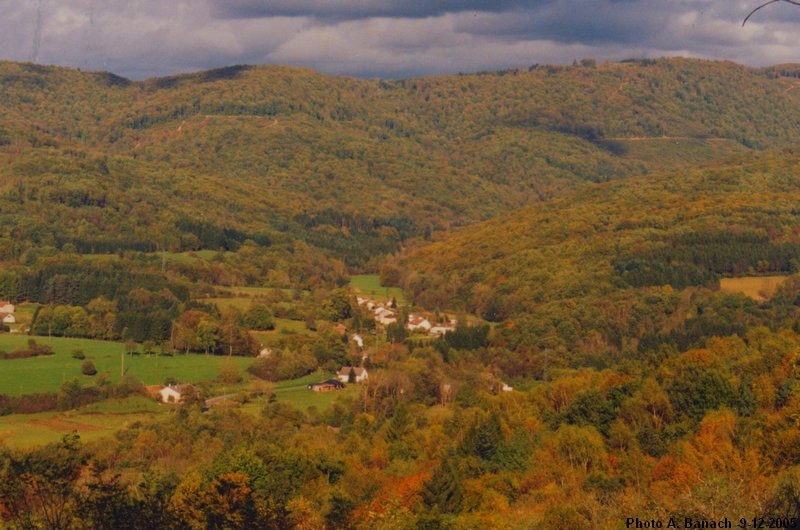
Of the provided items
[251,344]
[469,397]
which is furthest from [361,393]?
[251,344]

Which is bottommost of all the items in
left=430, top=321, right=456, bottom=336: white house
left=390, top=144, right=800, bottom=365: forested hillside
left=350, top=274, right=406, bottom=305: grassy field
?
left=350, top=274, right=406, bottom=305: grassy field

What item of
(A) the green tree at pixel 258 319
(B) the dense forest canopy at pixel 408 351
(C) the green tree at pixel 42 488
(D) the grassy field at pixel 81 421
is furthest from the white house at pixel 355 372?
(C) the green tree at pixel 42 488

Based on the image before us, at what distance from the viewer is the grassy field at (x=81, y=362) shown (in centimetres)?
7194

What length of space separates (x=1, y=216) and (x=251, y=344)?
177 feet

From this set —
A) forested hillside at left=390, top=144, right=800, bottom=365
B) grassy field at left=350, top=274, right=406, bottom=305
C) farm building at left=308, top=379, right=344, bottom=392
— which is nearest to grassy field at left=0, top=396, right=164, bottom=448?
farm building at left=308, top=379, right=344, bottom=392

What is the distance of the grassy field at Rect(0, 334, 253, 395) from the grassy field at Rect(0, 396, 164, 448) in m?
4.51

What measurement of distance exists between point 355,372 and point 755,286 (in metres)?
36.4

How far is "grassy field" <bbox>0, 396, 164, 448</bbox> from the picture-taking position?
2282 inches

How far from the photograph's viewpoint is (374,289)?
12762 centimetres

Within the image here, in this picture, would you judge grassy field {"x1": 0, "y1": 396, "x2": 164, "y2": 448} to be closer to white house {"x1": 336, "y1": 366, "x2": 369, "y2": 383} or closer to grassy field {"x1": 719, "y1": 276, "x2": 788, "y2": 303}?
white house {"x1": 336, "y1": 366, "x2": 369, "y2": 383}

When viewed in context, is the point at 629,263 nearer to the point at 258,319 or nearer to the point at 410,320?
the point at 410,320

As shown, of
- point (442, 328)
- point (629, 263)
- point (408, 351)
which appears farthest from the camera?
point (629, 263)

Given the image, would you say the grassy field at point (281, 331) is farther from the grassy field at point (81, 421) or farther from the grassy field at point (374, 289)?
the grassy field at point (81, 421)

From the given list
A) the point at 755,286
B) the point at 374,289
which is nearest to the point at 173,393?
the point at 755,286
